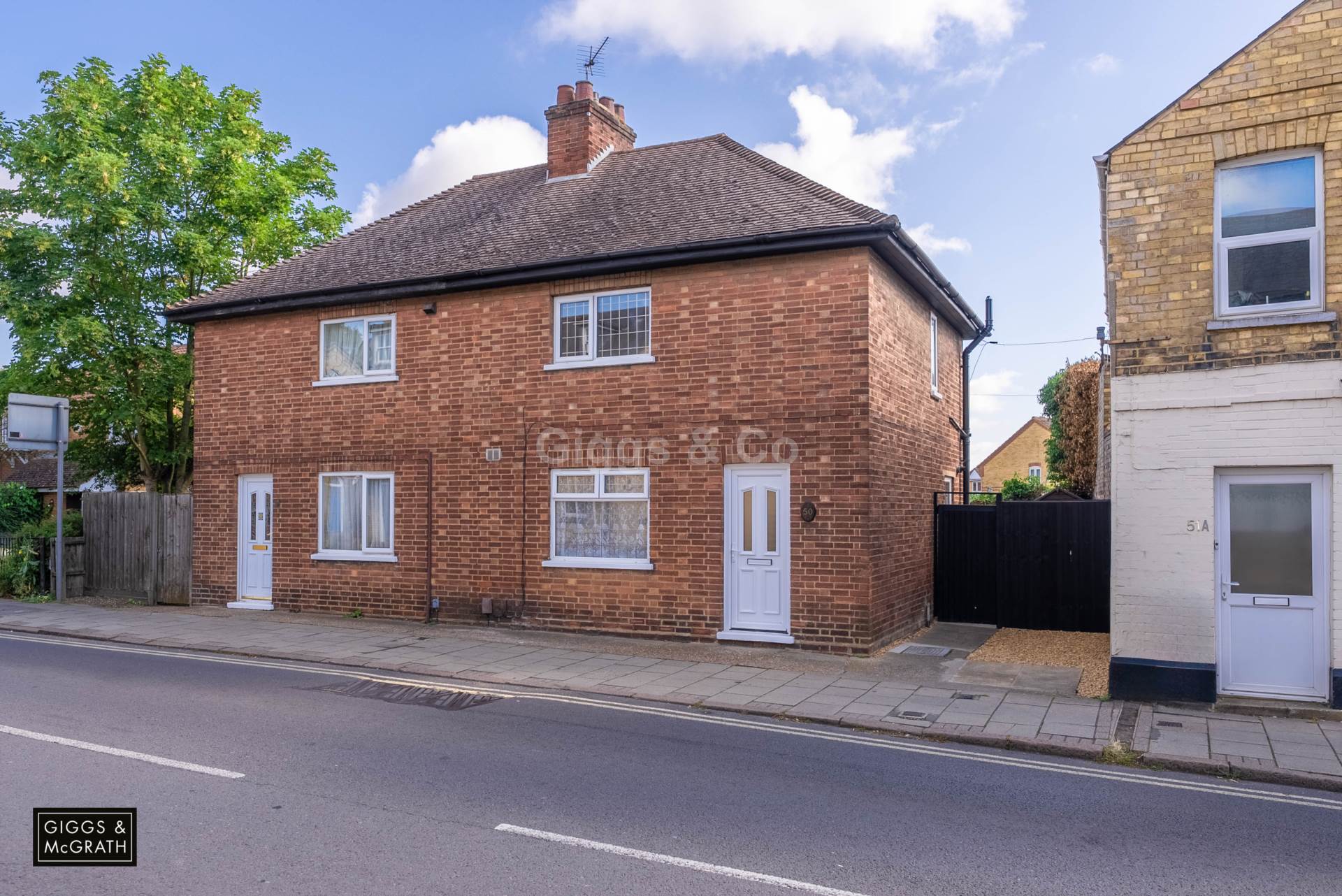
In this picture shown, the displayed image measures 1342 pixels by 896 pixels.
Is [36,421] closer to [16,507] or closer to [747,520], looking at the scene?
[16,507]

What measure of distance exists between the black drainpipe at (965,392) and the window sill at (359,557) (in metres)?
10.1

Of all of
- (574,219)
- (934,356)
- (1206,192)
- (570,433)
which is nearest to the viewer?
(1206,192)

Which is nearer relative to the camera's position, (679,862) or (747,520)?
(679,862)

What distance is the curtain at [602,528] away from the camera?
12711mm

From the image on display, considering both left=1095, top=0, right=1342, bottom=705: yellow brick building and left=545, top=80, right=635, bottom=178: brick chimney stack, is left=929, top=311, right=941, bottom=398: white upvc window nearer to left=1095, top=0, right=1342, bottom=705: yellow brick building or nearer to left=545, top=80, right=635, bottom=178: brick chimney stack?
left=1095, top=0, right=1342, bottom=705: yellow brick building

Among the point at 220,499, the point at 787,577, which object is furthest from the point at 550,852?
the point at 220,499

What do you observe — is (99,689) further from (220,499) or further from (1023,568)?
(1023,568)

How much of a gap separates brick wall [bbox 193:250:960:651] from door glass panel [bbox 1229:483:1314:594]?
3.90 m

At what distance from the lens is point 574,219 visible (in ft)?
47.8

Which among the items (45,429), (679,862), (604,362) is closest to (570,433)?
(604,362)

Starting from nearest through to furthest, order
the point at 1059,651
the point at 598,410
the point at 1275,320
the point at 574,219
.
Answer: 1. the point at 1275,320
2. the point at 1059,651
3. the point at 598,410
4. the point at 574,219

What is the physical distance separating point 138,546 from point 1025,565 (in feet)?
48.8

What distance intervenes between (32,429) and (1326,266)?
19.1 meters

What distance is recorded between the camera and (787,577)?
11.8m
